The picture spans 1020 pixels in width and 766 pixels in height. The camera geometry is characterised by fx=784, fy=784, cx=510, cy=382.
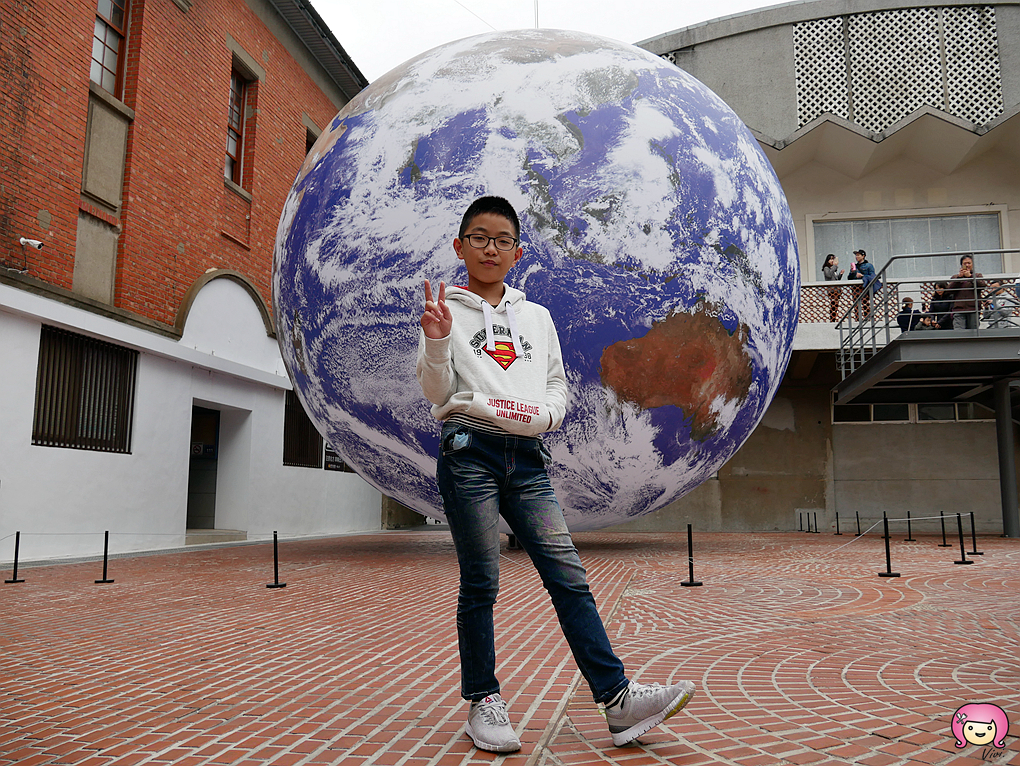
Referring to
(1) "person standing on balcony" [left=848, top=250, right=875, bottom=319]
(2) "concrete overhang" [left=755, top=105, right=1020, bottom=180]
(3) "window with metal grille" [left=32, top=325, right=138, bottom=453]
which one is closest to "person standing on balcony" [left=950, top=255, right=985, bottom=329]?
(1) "person standing on balcony" [left=848, top=250, right=875, bottom=319]

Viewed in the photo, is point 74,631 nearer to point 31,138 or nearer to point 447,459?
point 447,459

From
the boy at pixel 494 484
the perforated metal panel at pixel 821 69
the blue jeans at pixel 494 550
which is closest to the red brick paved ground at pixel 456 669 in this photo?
the boy at pixel 494 484

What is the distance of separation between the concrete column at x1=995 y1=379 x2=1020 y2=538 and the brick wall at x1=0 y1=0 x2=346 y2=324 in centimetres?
1422

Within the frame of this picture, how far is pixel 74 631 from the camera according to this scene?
193 inches

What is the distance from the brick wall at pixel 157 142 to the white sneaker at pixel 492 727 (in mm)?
9952

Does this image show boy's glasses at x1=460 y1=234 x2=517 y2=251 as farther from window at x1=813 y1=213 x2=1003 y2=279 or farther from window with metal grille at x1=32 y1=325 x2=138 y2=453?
window at x1=813 y1=213 x2=1003 y2=279

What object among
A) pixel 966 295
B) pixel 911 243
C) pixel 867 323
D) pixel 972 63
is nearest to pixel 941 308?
pixel 966 295

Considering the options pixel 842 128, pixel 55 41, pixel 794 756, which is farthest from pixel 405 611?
pixel 842 128

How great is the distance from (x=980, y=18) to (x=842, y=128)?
4380mm

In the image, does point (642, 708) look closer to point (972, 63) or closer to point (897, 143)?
point (897, 143)

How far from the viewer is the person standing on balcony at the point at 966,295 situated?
39.4 feet

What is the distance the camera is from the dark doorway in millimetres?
16141

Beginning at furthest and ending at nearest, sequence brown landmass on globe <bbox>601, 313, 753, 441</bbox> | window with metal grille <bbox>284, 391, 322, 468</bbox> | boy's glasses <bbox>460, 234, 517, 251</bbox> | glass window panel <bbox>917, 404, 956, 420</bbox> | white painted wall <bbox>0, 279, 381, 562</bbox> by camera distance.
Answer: glass window panel <bbox>917, 404, 956, 420</bbox>, window with metal grille <bbox>284, 391, 322, 468</bbox>, white painted wall <bbox>0, 279, 381, 562</bbox>, brown landmass on globe <bbox>601, 313, 753, 441</bbox>, boy's glasses <bbox>460, 234, 517, 251</bbox>

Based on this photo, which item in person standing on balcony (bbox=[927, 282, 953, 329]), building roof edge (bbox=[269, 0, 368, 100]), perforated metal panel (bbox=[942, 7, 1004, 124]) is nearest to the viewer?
person standing on balcony (bbox=[927, 282, 953, 329])
